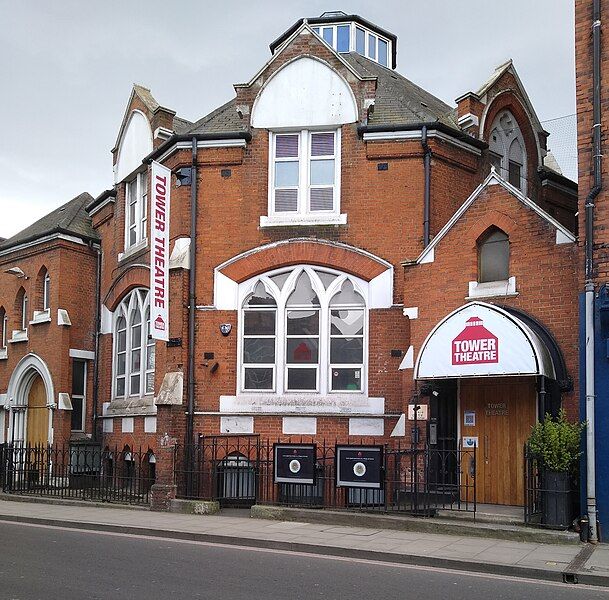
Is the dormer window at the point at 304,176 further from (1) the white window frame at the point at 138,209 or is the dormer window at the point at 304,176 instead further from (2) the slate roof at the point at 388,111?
(1) the white window frame at the point at 138,209

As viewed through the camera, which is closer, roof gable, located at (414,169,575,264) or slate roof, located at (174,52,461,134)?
roof gable, located at (414,169,575,264)

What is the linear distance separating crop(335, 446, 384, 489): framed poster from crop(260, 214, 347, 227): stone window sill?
520 centimetres

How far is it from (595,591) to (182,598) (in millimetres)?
4649

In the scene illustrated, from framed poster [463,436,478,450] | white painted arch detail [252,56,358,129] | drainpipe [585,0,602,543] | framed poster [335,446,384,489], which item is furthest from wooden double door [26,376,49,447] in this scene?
drainpipe [585,0,602,543]

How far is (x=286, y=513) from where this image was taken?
15.1 metres

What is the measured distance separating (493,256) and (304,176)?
4949 mm

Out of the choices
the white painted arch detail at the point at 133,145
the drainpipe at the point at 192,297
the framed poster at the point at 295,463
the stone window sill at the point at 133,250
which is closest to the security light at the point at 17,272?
the stone window sill at the point at 133,250

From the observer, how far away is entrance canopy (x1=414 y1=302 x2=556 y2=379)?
13758 millimetres

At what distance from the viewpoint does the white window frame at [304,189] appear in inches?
723

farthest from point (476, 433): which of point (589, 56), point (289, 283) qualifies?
point (589, 56)

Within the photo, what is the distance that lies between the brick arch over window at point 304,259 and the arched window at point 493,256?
8.62 feet

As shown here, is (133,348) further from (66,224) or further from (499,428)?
(499,428)

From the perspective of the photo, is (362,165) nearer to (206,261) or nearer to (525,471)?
(206,261)

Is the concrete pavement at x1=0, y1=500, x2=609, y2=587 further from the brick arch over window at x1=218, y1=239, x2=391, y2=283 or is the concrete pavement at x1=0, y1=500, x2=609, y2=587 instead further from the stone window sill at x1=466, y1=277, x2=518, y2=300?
the brick arch over window at x1=218, y1=239, x2=391, y2=283
